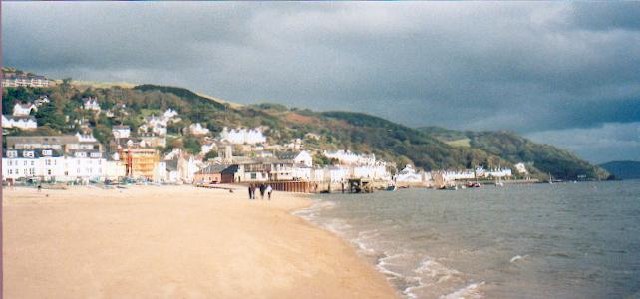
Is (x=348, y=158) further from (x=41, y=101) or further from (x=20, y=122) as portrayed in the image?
(x=20, y=122)

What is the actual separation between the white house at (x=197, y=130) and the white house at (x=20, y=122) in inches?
1798

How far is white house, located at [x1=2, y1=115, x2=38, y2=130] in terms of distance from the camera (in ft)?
330

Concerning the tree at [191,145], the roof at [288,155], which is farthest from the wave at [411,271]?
the tree at [191,145]

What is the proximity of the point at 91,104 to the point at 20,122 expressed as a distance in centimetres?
3615

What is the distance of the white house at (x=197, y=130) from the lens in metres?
147

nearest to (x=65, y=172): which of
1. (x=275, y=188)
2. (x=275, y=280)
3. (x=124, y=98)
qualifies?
(x=275, y=188)

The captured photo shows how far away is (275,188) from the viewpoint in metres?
89.7

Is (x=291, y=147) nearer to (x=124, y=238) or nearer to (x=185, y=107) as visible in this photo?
(x=185, y=107)

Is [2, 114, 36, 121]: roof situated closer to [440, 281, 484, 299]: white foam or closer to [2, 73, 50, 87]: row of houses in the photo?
[2, 73, 50, 87]: row of houses

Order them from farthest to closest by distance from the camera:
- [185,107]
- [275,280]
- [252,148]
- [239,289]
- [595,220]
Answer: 1. [185,107]
2. [252,148]
3. [595,220]
4. [275,280]
5. [239,289]

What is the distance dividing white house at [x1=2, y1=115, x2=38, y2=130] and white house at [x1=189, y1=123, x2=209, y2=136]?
45.7 meters

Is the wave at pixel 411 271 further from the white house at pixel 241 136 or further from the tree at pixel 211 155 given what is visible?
the white house at pixel 241 136

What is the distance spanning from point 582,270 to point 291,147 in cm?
13824

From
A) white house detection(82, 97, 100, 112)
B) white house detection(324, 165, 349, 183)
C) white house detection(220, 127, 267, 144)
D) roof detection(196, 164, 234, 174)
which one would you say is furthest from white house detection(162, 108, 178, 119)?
white house detection(324, 165, 349, 183)
